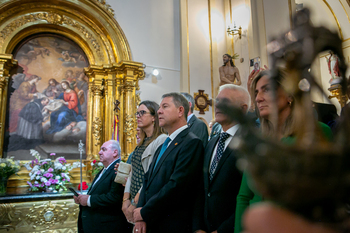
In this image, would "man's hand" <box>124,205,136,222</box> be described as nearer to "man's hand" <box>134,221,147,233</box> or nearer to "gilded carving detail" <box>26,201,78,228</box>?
"man's hand" <box>134,221,147,233</box>

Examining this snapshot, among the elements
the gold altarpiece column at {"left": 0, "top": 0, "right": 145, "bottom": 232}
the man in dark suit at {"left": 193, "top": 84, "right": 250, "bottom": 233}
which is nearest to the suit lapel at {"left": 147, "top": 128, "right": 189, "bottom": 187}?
the man in dark suit at {"left": 193, "top": 84, "right": 250, "bottom": 233}

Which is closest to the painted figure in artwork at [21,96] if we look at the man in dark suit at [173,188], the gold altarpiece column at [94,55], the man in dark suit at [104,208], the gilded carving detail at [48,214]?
the gold altarpiece column at [94,55]

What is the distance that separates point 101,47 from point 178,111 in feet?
17.9

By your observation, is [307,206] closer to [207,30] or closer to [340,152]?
[340,152]

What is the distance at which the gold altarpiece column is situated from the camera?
20.6 ft

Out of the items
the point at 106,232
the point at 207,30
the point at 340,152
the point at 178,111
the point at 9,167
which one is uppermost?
the point at 207,30

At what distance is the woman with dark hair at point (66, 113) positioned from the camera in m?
6.52

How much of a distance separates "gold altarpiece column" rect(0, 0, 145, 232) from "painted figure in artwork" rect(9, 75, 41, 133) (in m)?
0.17

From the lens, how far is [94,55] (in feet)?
23.3

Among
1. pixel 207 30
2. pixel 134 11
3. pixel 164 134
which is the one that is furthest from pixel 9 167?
pixel 207 30

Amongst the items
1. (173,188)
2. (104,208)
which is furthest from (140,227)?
(104,208)

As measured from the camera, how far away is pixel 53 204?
14.8 ft

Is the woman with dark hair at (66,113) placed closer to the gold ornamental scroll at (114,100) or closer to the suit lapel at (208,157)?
Result: the gold ornamental scroll at (114,100)

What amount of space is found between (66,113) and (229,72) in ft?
15.2
